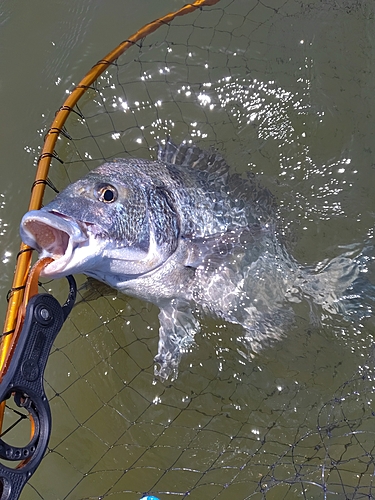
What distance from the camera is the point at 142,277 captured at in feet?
11.0

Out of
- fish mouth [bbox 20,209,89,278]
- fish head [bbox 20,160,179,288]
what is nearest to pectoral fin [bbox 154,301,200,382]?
fish head [bbox 20,160,179,288]

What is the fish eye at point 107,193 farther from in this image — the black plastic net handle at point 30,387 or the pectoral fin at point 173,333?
the pectoral fin at point 173,333

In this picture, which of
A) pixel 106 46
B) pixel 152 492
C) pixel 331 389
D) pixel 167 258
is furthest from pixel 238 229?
pixel 106 46

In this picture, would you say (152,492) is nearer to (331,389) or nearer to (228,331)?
(228,331)

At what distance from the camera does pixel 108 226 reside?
9.86 feet

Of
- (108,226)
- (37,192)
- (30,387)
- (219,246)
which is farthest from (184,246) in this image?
(30,387)

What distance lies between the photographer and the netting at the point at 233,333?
3.87 m

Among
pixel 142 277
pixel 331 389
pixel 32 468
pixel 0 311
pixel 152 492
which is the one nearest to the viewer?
pixel 32 468

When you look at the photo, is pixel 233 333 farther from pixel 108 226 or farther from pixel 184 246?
pixel 108 226

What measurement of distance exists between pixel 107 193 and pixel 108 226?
0.26m

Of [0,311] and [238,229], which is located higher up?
[238,229]

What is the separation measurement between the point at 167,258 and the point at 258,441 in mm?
1885

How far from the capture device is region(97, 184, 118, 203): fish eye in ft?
10.1

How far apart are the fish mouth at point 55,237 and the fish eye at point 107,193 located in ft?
0.90
